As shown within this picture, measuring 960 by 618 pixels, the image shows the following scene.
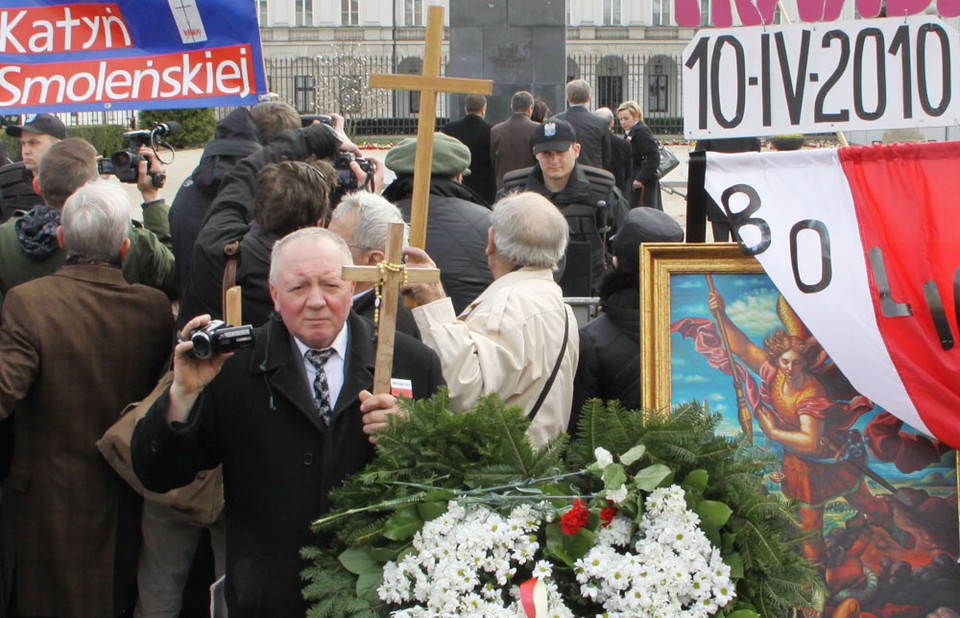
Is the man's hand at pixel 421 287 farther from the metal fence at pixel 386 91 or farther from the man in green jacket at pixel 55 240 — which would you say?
the metal fence at pixel 386 91

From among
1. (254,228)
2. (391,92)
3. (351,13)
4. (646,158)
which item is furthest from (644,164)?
(351,13)

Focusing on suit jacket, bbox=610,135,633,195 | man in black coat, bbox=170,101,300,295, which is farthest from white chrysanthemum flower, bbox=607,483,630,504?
suit jacket, bbox=610,135,633,195

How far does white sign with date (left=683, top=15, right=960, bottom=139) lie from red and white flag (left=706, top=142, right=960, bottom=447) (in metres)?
0.19

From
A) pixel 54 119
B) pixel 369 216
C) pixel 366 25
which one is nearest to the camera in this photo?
pixel 369 216

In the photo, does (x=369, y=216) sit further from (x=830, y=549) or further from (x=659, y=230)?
(x=830, y=549)

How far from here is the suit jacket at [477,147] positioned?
36.4 feet

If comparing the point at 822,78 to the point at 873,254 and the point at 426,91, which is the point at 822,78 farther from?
the point at 426,91

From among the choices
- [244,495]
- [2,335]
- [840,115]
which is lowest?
[244,495]

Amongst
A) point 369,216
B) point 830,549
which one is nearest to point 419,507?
point 830,549

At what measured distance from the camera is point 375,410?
3301 millimetres

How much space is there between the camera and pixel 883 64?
13.1 feet

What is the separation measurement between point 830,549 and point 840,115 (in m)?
1.42

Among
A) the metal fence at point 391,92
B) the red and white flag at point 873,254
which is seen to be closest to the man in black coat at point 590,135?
the red and white flag at point 873,254

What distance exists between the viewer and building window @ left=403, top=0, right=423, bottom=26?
49.0 m
